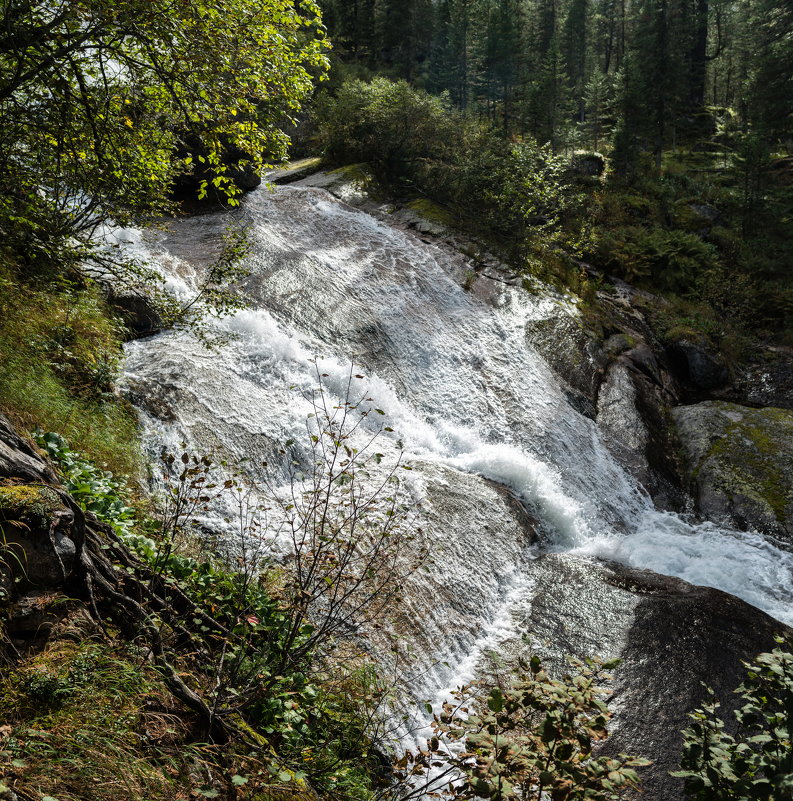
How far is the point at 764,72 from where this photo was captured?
25.6 metres

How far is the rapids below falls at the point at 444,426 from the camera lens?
21.8 feet

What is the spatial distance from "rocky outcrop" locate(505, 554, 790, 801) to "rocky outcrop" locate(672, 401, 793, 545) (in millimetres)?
3068

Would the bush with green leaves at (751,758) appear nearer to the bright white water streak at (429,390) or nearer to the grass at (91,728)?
the grass at (91,728)

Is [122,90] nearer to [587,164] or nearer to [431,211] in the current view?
[431,211]

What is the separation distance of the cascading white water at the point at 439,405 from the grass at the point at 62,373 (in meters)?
0.45

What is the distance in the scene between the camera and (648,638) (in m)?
6.69

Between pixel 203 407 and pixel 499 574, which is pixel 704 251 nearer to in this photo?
pixel 499 574

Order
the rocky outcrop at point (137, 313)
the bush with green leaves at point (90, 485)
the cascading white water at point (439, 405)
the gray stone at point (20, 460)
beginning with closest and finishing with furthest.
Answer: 1. the gray stone at point (20, 460)
2. the bush with green leaves at point (90, 485)
3. the cascading white water at point (439, 405)
4. the rocky outcrop at point (137, 313)

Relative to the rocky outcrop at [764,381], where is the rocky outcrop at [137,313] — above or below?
above

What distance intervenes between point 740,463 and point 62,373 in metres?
11.9

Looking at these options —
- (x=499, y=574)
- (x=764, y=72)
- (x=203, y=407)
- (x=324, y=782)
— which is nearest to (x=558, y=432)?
(x=499, y=574)

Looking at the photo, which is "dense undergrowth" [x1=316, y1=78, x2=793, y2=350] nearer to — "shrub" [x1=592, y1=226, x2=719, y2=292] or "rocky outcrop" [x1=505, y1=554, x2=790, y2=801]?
"shrub" [x1=592, y1=226, x2=719, y2=292]

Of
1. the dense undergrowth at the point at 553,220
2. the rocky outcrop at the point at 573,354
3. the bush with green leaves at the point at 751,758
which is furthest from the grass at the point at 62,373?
the dense undergrowth at the point at 553,220

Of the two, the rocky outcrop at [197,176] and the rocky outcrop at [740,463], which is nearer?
the rocky outcrop at [740,463]
